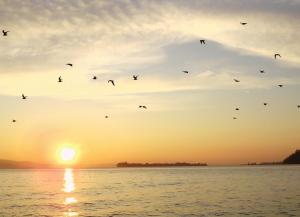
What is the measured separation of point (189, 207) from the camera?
64438 mm

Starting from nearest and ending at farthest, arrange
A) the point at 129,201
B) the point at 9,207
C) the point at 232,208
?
the point at 232,208 < the point at 9,207 < the point at 129,201

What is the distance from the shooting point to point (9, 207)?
68125mm

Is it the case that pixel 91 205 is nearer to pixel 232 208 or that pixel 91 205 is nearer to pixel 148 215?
pixel 148 215

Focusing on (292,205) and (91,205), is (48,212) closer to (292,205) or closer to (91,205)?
(91,205)

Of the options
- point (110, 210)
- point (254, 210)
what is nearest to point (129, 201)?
point (110, 210)

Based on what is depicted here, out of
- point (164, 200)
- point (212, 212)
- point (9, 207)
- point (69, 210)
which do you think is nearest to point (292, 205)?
point (212, 212)

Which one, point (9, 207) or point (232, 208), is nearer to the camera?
point (232, 208)

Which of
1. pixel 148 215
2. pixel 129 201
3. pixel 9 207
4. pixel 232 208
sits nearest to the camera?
pixel 148 215

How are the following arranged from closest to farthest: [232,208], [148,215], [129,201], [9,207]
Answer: [148,215] < [232,208] < [9,207] < [129,201]

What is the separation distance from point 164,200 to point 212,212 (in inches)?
691

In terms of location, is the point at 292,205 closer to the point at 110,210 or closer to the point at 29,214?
the point at 110,210

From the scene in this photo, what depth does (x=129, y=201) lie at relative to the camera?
75500 mm

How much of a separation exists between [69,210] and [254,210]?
2543 centimetres

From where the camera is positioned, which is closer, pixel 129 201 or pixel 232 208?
pixel 232 208
